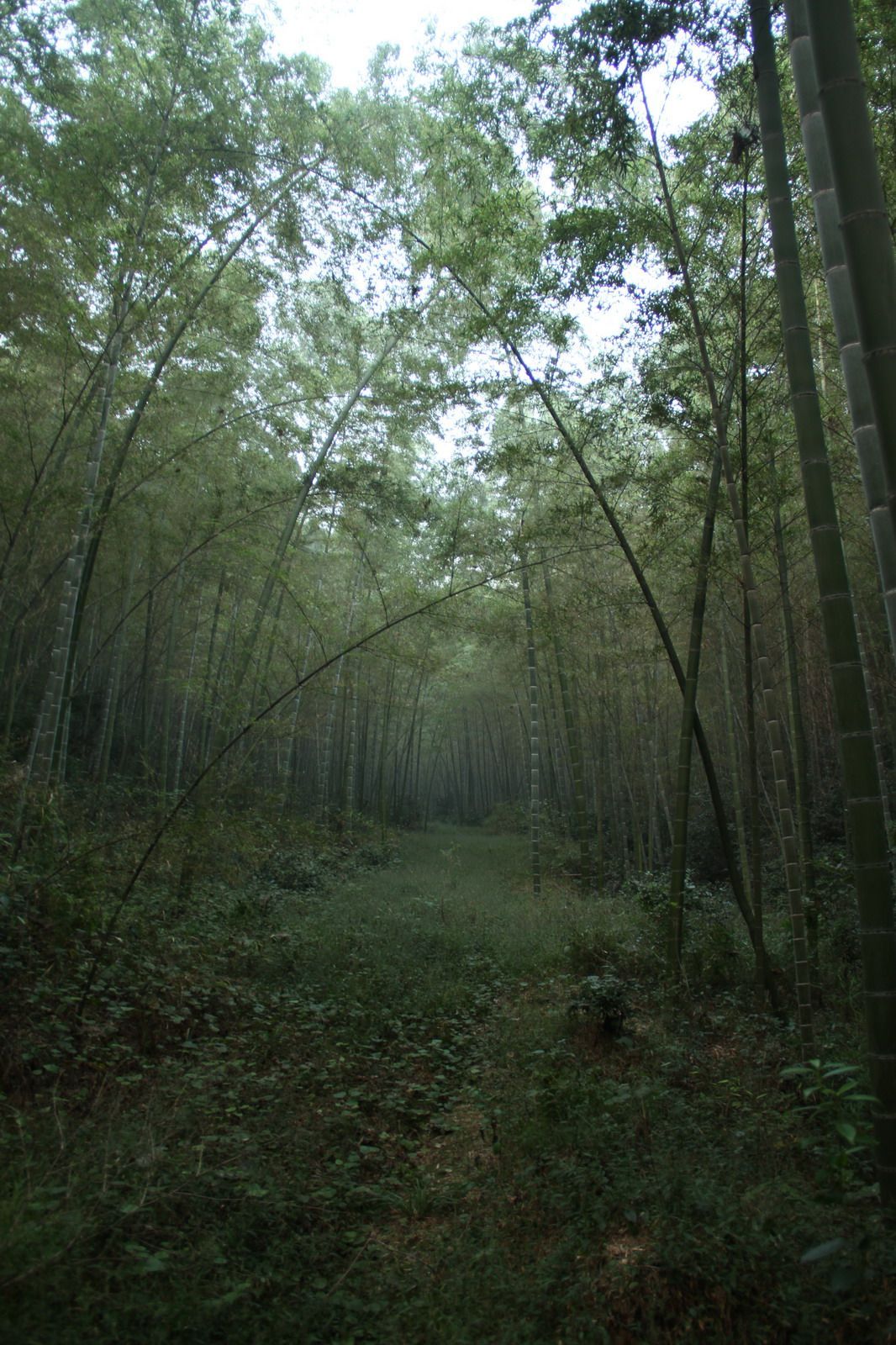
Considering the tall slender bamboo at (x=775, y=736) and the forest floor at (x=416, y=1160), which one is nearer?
the forest floor at (x=416, y=1160)

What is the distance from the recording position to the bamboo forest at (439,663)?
180cm

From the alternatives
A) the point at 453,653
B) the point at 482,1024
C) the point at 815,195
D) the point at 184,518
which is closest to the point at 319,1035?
the point at 482,1024

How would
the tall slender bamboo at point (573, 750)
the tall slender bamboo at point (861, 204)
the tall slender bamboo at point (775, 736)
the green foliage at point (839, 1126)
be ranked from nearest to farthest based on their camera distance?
the tall slender bamboo at point (861, 204), the green foliage at point (839, 1126), the tall slender bamboo at point (775, 736), the tall slender bamboo at point (573, 750)

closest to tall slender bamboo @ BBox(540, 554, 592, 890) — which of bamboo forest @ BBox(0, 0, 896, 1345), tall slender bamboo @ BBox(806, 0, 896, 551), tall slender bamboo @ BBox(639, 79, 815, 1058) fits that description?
bamboo forest @ BBox(0, 0, 896, 1345)

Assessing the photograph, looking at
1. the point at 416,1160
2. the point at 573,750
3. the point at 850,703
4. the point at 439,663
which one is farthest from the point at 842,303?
the point at 573,750

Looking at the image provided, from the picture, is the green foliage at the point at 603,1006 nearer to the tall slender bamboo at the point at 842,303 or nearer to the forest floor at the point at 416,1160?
the forest floor at the point at 416,1160

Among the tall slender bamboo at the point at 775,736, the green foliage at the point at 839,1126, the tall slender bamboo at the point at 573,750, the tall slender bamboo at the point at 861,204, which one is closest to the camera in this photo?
the tall slender bamboo at the point at 861,204

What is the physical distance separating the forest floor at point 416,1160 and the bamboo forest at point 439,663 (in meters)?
0.02

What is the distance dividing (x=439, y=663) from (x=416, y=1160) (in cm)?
489

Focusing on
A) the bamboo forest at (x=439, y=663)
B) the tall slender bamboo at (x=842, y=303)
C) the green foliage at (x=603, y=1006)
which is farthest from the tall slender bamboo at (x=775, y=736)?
the tall slender bamboo at (x=842, y=303)

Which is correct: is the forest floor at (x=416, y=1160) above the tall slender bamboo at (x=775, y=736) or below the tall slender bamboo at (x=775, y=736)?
below

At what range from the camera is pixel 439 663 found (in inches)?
285

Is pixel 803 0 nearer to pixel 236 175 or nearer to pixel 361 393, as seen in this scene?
pixel 236 175

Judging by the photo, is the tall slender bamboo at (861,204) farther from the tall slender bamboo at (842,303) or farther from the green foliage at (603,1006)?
the green foliage at (603,1006)
